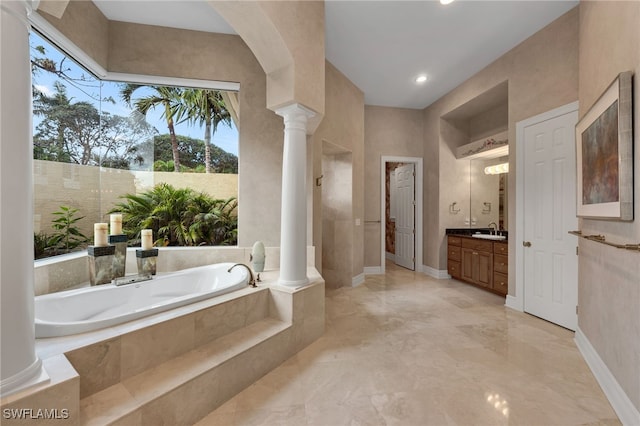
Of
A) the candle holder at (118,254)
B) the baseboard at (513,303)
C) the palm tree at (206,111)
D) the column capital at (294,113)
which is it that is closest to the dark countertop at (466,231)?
the baseboard at (513,303)

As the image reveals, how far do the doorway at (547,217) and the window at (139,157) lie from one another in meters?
3.39

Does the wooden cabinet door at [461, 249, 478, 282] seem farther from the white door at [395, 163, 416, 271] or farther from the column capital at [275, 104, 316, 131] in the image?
the column capital at [275, 104, 316, 131]

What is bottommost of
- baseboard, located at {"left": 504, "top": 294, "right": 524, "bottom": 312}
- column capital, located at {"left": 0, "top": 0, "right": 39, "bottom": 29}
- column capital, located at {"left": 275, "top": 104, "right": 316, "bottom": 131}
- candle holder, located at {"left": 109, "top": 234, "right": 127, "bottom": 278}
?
baseboard, located at {"left": 504, "top": 294, "right": 524, "bottom": 312}

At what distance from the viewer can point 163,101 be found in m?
3.11

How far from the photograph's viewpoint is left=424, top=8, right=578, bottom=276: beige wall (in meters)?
2.79

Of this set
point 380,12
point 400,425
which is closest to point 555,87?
point 380,12

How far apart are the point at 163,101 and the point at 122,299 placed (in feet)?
7.03

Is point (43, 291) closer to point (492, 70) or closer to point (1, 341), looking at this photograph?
point (1, 341)

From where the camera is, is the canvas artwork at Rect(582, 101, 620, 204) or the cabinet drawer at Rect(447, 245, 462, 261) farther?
the cabinet drawer at Rect(447, 245, 462, 261)

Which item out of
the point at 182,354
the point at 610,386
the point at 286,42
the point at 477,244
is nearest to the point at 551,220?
the point at 477,244

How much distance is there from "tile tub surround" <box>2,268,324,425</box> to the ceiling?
276cm

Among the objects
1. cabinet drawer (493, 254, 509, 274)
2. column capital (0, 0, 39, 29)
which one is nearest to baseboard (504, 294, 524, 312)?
cabinet drawer (493, 254, 509, 274)

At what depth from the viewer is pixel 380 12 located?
275 cm

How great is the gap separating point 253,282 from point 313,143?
6.14 feet
